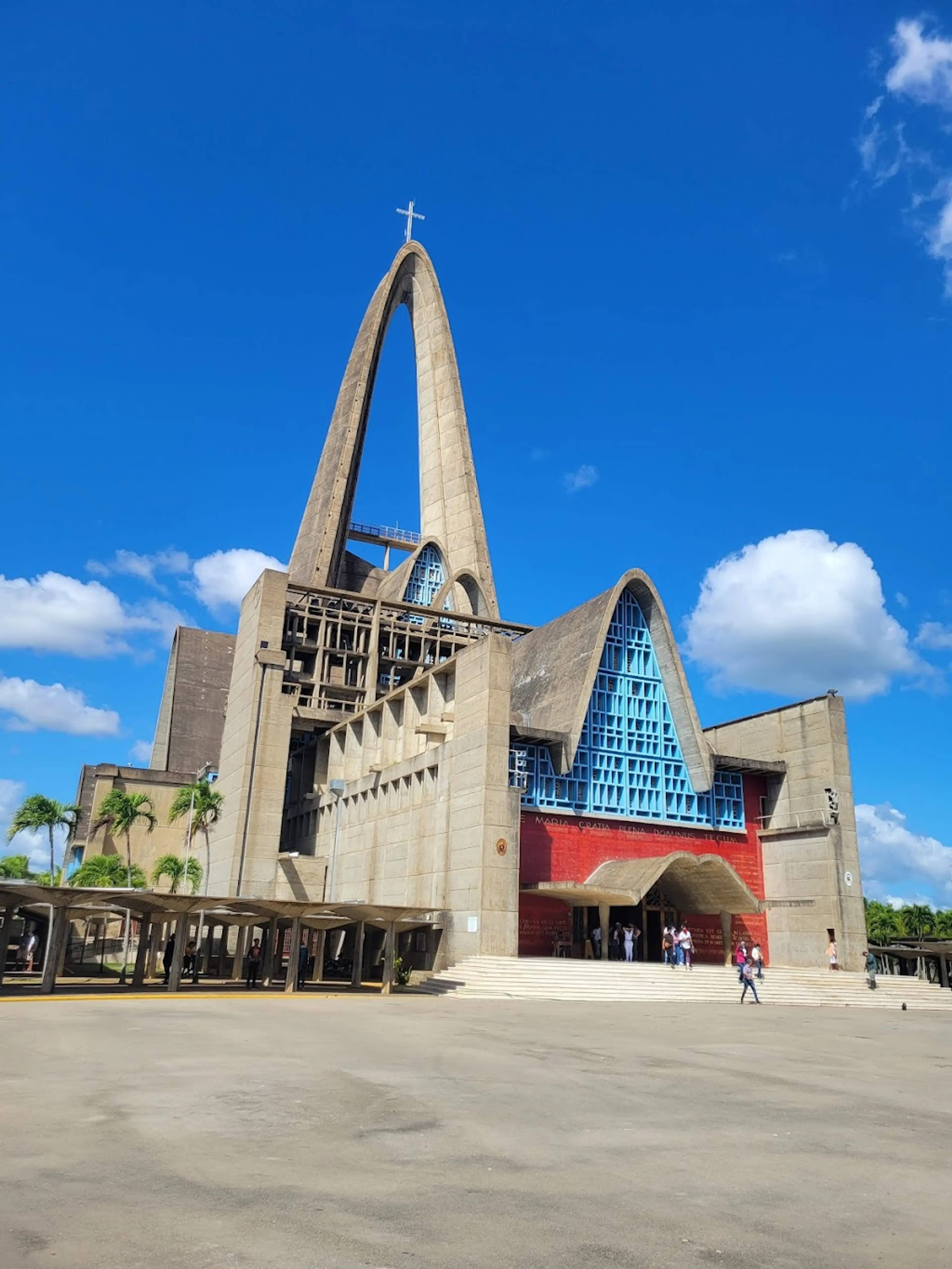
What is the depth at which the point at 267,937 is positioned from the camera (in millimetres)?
30891

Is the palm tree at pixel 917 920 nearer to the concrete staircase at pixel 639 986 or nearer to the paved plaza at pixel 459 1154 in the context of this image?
the concrete staircase at pixel 639 986

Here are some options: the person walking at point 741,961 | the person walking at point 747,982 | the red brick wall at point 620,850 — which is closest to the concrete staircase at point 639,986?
the person walking at point 747,982

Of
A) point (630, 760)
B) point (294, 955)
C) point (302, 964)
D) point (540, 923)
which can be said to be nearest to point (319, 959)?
point (302, 964)

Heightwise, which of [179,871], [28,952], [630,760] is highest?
[630,760]

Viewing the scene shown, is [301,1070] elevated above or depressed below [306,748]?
below

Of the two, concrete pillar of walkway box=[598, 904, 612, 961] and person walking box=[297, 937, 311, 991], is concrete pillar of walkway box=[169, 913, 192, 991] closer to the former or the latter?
person walking box=[297, 937, 311, 991]

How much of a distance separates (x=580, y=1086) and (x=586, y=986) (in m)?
17.5

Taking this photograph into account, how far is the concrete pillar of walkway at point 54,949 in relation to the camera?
2530 cm

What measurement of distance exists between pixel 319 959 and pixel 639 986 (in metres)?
10.6

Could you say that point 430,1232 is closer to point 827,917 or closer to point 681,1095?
point 681,1095

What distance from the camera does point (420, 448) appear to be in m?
81.0

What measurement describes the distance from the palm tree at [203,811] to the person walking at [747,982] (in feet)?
102

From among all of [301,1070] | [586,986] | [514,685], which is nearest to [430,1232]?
[301,1070]

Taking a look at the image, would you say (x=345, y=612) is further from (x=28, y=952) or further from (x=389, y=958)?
(x=389, y=958)
